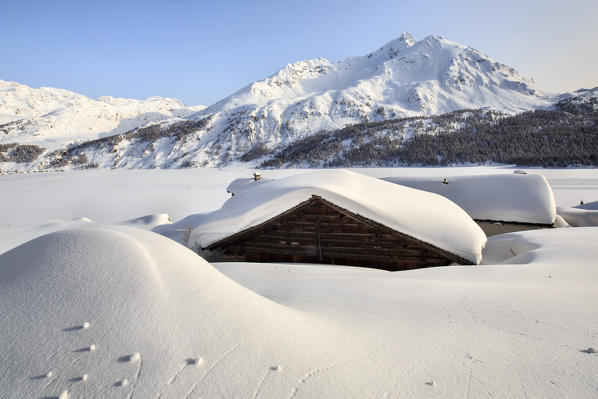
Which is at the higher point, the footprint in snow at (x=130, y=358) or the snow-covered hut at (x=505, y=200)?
the footprint in snow at (x=130, y=358)

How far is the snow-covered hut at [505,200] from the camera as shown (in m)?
14.0

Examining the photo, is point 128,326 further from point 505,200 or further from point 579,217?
point 579,217

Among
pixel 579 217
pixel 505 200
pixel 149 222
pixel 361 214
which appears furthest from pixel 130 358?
pixel 579 217

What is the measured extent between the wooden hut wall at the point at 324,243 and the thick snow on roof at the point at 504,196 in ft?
27.4

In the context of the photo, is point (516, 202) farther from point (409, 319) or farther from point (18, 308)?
point (18, 308)

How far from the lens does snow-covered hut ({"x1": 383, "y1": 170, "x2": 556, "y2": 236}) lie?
45.8 ft

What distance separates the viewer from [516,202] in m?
14.5

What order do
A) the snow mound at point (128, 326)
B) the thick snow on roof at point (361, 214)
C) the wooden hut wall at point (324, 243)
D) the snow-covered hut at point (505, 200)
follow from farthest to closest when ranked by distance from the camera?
the snow-covered hut at point (505, 200) → the wooden hut wall at point (324, 243) → the thick snow on roof at point (361, 214) → the snow mound at point (128, 326)

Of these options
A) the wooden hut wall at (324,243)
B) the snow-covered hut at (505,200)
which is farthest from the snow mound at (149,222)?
the snow-covered hut at (505,200)

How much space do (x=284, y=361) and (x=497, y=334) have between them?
92.7 inches

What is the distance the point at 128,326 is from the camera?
238 cm

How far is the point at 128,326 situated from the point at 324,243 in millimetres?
7108

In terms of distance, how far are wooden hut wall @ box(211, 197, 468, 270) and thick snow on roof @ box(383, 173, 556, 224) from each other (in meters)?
8.35

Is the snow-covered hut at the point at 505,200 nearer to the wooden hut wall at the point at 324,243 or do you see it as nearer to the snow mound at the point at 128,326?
the wooden hut wall at the point at 324,243
